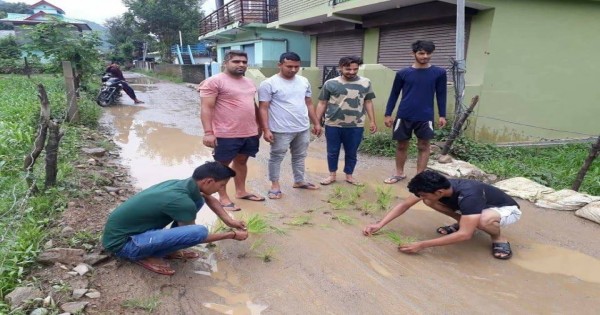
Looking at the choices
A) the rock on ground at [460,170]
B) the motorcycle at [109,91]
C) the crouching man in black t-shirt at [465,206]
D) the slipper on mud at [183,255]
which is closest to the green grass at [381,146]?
the rock on ground at [460,170]

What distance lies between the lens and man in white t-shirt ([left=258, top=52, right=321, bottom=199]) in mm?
4004

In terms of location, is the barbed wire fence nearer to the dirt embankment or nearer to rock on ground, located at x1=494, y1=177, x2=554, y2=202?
the dirt embankment

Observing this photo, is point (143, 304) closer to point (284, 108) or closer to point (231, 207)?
point (231, 207)

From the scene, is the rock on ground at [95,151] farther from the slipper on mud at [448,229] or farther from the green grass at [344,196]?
the slipper on mud at [448,229]

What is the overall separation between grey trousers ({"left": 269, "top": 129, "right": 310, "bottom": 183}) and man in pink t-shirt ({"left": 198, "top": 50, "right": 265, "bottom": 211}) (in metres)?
0.30

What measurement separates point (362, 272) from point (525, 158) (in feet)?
14.3

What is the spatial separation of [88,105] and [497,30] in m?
8.60

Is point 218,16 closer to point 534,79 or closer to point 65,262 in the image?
point 534,79

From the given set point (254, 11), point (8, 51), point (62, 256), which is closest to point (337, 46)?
point (254, 11)

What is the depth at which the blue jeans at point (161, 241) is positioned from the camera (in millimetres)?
2598

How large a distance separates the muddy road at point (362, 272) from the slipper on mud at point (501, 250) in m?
0.05

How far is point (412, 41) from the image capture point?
332 inches

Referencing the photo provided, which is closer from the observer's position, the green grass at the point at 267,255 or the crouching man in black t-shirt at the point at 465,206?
the crouching man in black t-shirt at the point at 465,206

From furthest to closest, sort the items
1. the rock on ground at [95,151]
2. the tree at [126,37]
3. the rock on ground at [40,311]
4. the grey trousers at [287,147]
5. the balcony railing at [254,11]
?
the tree at [126,37] < the balcony railing at [254,11] < the rock on ground at [95,151] < the grey trousers at [287,147] < the rock on ground at [40,311]
